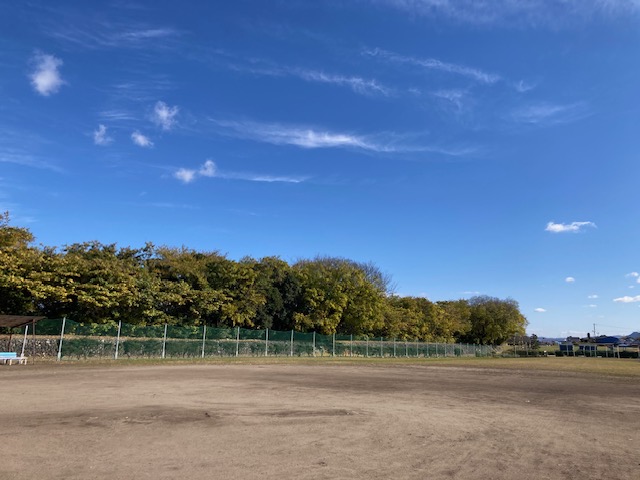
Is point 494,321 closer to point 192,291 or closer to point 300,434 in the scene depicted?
point 192,291

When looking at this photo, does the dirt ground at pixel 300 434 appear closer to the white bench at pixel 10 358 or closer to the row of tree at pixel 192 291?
the white bench at pixel 10 358

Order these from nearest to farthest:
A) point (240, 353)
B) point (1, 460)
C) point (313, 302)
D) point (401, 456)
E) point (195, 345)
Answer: point (1, 460) < point (401, 456) < point (195, 345) < point (240, 353) < point (313, 302)

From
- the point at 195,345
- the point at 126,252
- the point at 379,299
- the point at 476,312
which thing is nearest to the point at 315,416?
the point at 195,345

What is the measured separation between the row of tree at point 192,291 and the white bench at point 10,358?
5874 mm

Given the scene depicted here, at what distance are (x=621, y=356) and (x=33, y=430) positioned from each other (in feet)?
349

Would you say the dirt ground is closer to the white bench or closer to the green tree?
the white bench

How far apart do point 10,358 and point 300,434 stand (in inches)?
858

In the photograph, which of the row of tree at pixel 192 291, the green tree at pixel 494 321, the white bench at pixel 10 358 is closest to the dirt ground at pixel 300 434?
the white bench at pixel 10 358

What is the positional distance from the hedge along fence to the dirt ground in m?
12.8

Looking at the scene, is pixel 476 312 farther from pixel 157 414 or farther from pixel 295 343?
pixel 157 414

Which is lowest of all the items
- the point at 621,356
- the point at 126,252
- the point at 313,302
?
the point at 621,356

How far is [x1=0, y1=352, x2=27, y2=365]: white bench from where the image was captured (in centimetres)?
2356

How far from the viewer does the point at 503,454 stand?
25.4 ft

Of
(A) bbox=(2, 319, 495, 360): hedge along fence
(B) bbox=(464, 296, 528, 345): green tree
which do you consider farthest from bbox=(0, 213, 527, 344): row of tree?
(B) bbox=(464, 296, 528, 345): green tree
